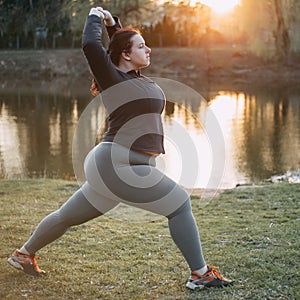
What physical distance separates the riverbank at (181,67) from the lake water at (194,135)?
28.8ft

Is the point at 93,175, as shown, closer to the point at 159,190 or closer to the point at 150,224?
the point at 159,190

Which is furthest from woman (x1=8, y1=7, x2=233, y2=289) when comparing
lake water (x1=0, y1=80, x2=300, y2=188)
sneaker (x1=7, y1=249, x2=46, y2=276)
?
lake water (x1=0, y1=80, x2=300, y2=188)

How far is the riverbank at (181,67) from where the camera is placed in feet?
122

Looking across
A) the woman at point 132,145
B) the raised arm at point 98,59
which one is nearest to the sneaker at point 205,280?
the woman at point 132,145

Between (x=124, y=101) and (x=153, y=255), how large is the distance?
1.49 m

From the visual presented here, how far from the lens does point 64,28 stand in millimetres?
47312

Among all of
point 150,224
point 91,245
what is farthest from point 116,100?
point 150,224

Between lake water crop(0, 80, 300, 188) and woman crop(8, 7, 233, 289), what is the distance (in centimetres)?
654

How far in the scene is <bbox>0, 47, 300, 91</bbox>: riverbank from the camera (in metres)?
37.3

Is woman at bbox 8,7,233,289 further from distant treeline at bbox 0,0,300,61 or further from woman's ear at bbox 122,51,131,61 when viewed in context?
distant treeline at bbox 0,0,300,61

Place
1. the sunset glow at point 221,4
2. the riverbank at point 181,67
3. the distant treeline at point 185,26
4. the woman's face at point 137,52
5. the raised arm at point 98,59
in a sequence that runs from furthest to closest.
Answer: the riverbank at point 181,67 < the sunset glow at point 221,4 < the distant treeline at point 185,26 < the woman's face at point 137,52 < the raised arm at point 98,59

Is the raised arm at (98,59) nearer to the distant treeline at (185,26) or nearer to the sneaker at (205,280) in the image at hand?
the sneaker at (205,280)

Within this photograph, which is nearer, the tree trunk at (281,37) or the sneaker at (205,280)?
the sneaker at (205,280)

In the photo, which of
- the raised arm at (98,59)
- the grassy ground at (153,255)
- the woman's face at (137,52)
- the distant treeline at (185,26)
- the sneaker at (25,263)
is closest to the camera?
the raised arm at (98,59)
